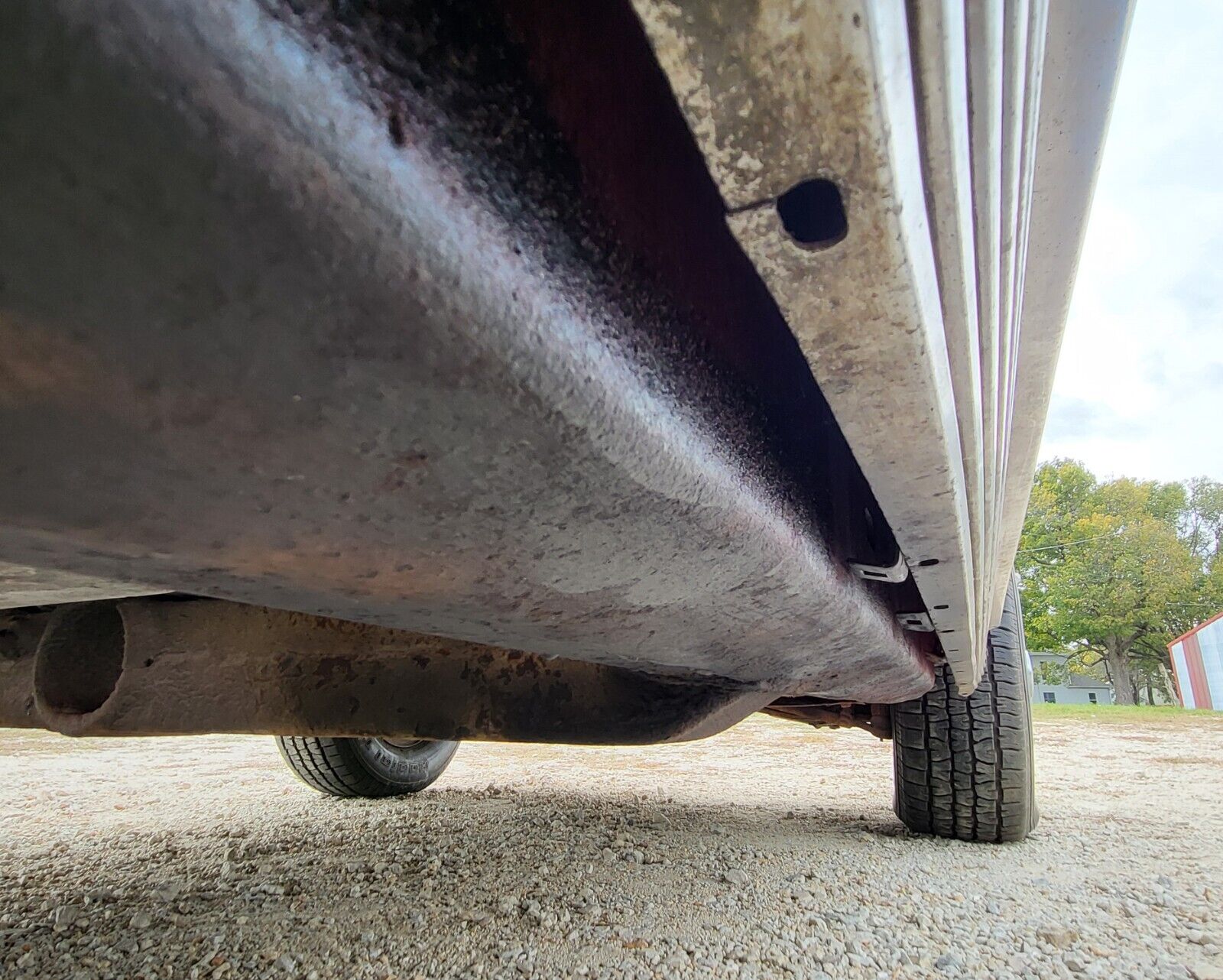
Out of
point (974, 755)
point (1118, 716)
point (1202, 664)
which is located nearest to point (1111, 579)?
point (1202, 664)

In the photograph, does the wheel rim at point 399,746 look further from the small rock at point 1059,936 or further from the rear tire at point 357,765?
the small rock at point 1059,936

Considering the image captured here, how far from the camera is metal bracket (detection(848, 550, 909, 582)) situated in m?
0.79

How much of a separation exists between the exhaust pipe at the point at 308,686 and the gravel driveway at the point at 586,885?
0.95ft

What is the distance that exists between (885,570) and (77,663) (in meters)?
1.01

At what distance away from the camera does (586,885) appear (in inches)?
51.6

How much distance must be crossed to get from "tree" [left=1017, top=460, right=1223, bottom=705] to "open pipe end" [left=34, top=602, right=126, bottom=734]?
19400 mm

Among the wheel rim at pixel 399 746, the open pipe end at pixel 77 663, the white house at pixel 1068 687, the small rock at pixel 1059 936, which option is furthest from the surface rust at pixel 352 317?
the white house at pixel 1068 687

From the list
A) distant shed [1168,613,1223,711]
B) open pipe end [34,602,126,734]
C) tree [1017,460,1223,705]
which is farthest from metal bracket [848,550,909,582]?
tree [1017,460,1223,705]

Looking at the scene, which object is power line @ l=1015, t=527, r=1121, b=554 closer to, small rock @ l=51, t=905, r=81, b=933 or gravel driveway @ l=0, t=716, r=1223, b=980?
gravel driveway @ l=0, t=716, r=1223, b=980

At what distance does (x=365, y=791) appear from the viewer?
216cm

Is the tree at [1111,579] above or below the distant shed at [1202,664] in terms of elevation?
above

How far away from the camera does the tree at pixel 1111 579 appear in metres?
18.1

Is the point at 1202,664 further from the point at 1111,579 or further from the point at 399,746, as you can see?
the point at 399,746

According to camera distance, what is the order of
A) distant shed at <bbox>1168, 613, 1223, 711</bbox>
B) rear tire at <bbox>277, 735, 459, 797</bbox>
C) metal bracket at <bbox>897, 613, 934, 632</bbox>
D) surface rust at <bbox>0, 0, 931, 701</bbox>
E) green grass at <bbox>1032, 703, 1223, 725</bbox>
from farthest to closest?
distant shed at <bbox>1168, 613, 1223, 711</bbox>, green grass at <bbox>1032, 703, 1223, 725</bbox>, rear tire at <bbox>277, 735, 459, 797</bbox>, metal bracket at <bbox>897, 613, 934, 632</bbox>, surface rust at <bbox>0, 0, 931, 701</bbox>
